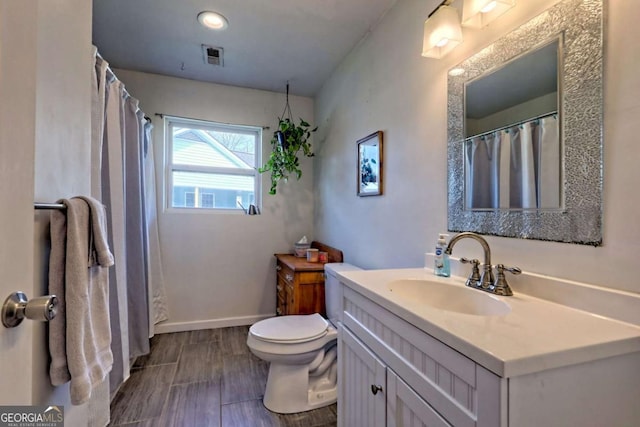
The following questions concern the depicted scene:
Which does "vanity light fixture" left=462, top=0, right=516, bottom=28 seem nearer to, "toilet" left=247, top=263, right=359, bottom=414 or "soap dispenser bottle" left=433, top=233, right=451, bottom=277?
"soap dispenser bottle" left=433, top=233, right=451, bottom=277

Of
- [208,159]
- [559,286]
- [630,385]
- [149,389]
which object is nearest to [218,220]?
[208,159]

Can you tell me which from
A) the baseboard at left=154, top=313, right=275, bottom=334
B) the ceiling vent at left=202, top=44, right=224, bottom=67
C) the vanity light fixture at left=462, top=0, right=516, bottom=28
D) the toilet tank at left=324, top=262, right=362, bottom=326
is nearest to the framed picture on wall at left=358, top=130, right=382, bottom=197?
the toilet tank at left=324, top=262, right=362, bottom=326

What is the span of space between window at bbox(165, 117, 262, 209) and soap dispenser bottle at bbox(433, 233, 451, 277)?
7.01ft

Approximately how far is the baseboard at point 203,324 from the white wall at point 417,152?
3.86 feet

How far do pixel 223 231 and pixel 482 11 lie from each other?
100 inches

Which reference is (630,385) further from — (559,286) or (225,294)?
(225,294)

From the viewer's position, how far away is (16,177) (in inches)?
20.9

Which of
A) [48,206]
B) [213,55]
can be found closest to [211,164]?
[213,55]

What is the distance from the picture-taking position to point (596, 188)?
2.69ft

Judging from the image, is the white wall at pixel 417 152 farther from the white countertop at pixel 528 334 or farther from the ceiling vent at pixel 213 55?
the ceiling vent at pixel 213 55

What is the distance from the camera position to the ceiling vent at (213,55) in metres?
2.23

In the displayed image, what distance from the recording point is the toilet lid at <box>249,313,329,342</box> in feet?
5.41

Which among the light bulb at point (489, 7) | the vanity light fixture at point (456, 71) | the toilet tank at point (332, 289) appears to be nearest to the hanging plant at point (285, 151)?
the toilet tank at point (332, 289)

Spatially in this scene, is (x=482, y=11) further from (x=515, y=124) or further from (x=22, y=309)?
(x=22, y=309)
